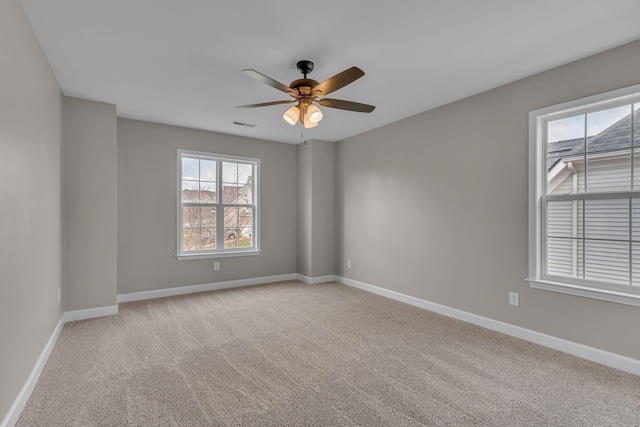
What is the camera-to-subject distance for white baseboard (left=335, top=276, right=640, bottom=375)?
8.21ft

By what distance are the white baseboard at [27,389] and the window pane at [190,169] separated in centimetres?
258

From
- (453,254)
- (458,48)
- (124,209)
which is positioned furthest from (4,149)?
(453,254)

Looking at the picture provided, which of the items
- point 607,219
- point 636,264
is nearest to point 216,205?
point 607,219

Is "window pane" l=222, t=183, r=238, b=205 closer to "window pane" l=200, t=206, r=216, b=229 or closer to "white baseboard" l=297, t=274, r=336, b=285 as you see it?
"window pane" l=200, t=206, r=216, b=229

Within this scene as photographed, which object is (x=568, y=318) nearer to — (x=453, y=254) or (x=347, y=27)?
(x=453, y=254)

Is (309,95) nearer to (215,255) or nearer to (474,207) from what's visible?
(474,207)

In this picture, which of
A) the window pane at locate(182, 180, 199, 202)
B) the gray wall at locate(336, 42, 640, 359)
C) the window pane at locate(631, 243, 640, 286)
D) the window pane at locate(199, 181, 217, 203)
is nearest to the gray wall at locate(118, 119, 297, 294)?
the window pane at locate(182, 180, 199, 202)

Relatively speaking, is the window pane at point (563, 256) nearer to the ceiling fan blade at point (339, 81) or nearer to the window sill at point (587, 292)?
the window sill at point (587, 292)

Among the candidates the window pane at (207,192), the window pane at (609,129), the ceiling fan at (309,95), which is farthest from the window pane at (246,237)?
the window pane at (609,129)

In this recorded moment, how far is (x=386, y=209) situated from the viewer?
4.73m

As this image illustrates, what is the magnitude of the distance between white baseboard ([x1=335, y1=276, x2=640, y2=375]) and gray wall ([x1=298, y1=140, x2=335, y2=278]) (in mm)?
1498

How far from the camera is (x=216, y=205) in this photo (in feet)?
16.9

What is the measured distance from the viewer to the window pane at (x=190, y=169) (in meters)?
4.90

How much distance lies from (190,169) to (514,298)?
15.0ft
